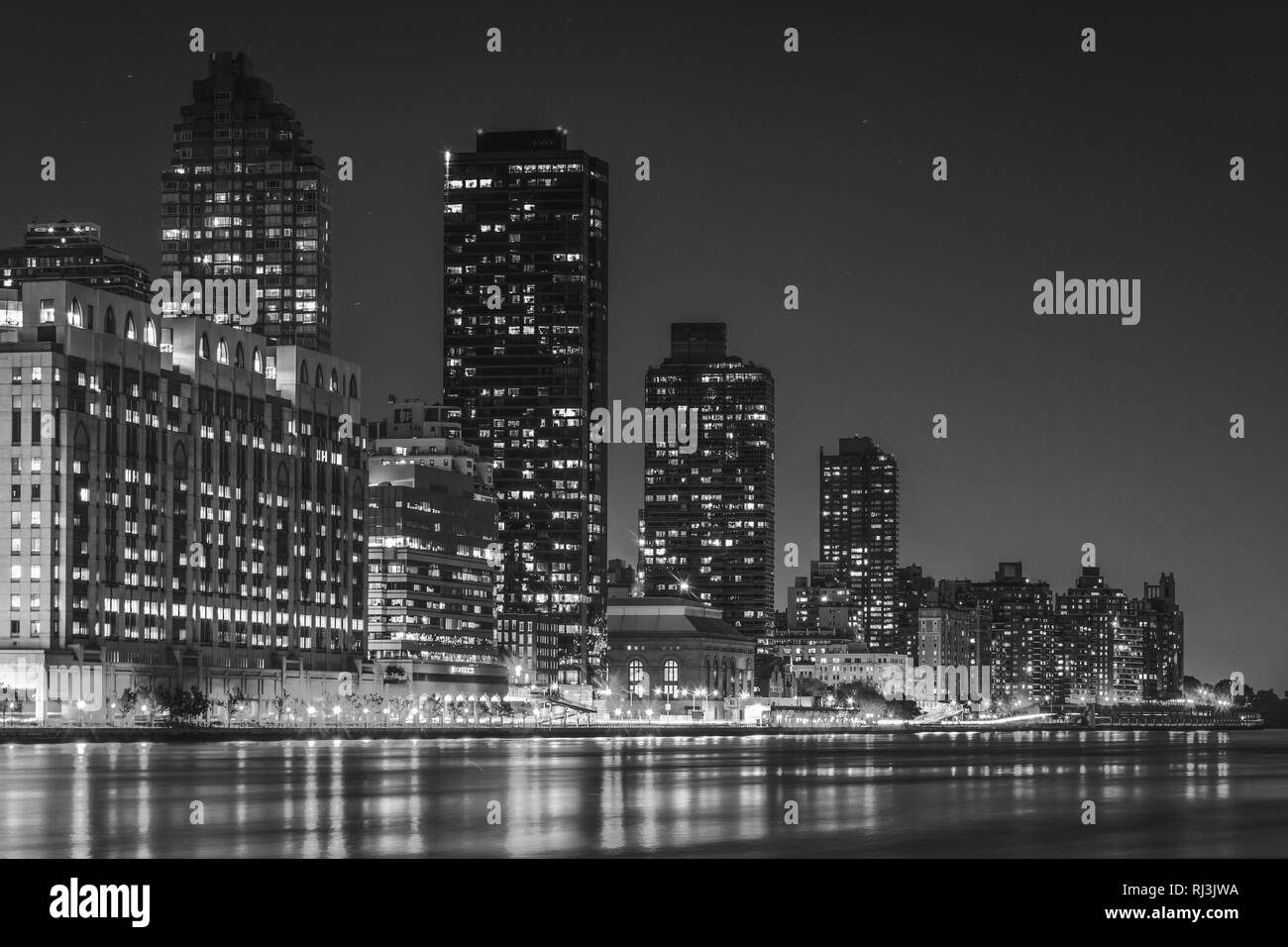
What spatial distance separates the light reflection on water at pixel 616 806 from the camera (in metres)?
65.4

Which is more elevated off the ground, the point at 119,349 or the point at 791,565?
the point at 119,349

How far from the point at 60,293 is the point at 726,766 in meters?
89.9

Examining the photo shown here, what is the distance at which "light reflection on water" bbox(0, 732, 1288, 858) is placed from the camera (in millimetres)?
65375

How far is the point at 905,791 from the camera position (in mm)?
99938

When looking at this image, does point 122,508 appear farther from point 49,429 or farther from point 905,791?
point 905,791

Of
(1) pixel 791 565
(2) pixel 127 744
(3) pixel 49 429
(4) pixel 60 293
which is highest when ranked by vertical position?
(4) pixel 60 293

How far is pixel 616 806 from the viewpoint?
84.6 metres
